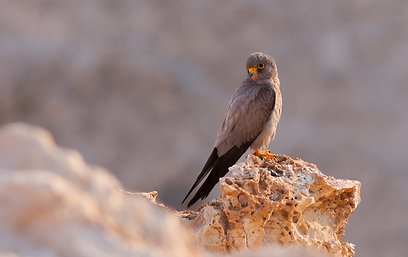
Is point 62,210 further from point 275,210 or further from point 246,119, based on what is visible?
point 246,119

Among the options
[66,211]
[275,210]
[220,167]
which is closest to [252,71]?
[220,167]

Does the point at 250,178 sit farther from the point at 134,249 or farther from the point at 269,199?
the point at 134,249

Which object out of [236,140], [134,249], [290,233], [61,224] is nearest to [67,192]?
[61,224]

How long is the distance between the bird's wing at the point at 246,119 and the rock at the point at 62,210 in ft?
7.18

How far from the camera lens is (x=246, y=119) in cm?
294

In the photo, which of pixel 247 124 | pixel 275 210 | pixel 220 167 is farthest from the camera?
pixel 247 124

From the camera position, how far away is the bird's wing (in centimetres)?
293

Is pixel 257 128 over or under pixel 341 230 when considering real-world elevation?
over

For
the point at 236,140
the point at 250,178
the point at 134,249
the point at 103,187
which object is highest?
the point at 236,140

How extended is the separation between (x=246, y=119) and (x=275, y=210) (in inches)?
43.2

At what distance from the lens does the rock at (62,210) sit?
64 cm

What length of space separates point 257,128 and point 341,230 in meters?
1.04

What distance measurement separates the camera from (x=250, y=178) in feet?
6.45

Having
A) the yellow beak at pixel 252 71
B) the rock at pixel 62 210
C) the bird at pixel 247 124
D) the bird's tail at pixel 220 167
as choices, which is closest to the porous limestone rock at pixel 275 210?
the bird's tail at pixel 220 167
